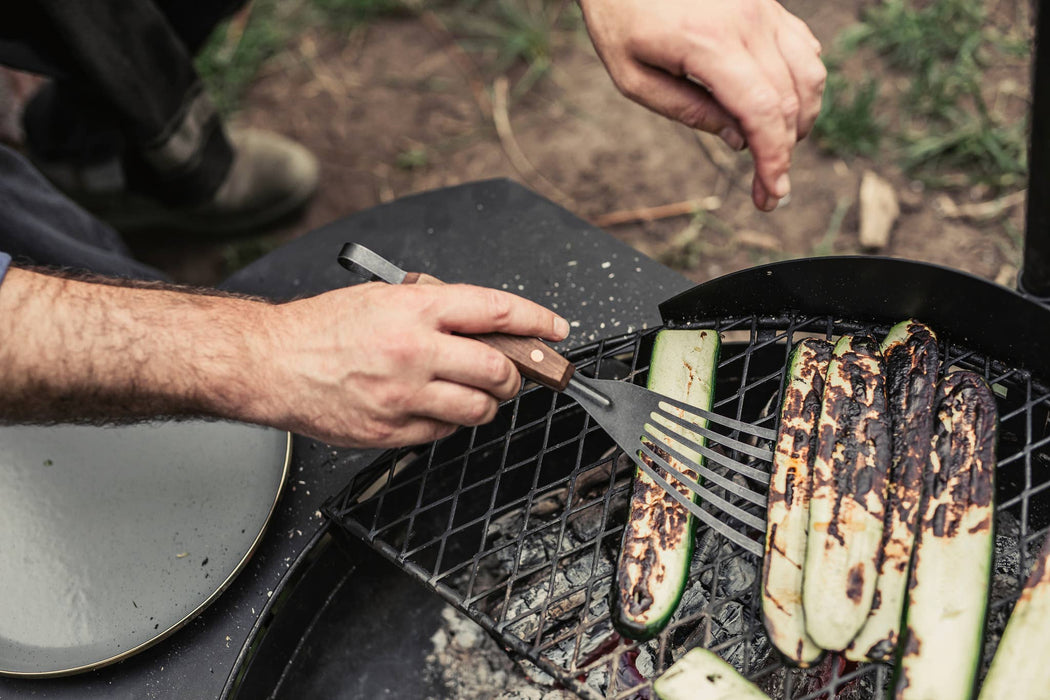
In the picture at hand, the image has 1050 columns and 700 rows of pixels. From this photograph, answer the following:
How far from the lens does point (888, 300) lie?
5.34 feet

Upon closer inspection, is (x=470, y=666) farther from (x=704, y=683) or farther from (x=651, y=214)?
(x=651, y=214)

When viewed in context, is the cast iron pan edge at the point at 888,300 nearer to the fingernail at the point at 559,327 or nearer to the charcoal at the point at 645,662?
the fingernail at the point at 559,327

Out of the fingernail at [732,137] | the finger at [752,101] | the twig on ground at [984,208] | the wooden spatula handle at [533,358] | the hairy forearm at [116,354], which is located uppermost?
the finger at [752,101]

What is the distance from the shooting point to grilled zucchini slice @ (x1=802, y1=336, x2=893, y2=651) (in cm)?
135

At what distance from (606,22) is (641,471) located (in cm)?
107

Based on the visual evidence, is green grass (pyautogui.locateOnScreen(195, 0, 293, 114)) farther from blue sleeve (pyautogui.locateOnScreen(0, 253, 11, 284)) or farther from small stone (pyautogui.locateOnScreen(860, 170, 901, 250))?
small stone (pyautogui.locateOnScreen(860, 170, 901, 250))

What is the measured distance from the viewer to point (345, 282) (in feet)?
7.09

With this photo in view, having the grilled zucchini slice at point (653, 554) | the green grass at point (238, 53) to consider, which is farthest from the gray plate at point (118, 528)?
the green grass at point (238, 53)

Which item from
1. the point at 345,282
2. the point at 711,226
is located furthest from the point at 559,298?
the point at 711,226

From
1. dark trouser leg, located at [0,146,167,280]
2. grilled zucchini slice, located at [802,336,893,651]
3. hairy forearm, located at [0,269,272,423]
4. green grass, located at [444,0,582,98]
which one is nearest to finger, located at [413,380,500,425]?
hairy forearm, located at [0,269,272,423]

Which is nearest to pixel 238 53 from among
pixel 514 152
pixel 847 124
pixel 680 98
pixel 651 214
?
pixel 514 152

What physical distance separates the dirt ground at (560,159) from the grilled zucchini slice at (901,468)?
6.49 ft

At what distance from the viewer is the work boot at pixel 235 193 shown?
353 centimetres

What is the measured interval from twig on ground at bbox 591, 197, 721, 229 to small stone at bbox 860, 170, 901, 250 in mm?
647
